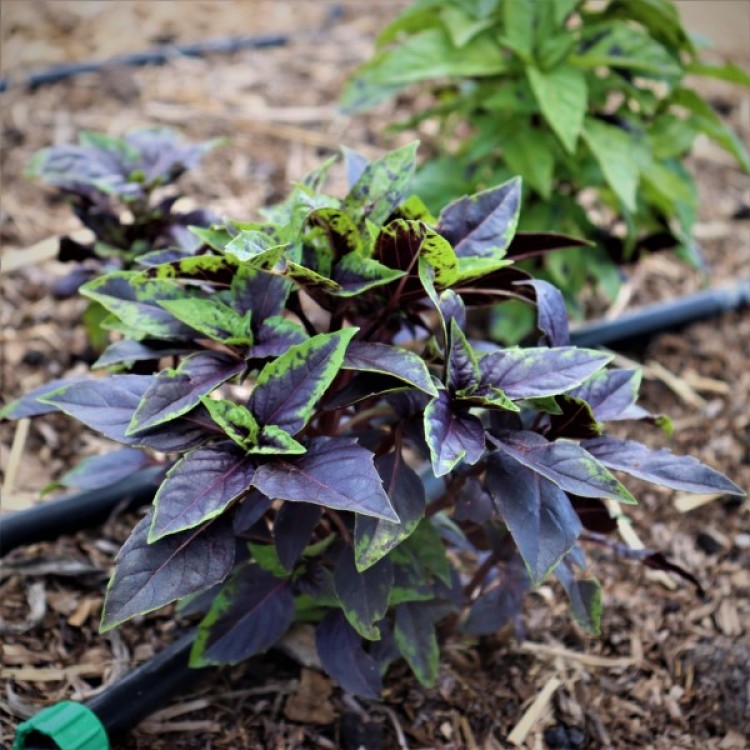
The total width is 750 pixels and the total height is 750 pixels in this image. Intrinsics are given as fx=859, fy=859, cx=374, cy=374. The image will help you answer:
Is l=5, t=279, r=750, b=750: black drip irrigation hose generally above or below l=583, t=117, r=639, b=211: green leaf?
below

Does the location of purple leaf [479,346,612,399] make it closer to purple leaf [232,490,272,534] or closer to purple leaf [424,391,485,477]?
purple leaf [424,391,485,477]

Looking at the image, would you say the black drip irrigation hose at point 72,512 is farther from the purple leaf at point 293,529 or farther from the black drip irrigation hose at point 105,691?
the purple leaf at point 293,529

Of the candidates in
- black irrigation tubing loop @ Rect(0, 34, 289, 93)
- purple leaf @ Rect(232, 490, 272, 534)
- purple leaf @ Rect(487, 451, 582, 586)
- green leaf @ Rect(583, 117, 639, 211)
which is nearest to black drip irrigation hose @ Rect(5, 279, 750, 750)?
purple leaf @ Rect(232, 490, 272, 534)

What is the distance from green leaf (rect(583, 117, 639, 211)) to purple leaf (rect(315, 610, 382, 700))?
1306 mm

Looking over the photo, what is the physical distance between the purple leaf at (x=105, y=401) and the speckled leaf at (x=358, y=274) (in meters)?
0.37

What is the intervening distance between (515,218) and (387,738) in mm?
1102

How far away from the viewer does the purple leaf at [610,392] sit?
1600 mm

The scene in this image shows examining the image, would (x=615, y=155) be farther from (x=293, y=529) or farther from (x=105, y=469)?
(x=105, y=469)

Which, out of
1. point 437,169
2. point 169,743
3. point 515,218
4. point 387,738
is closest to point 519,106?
point 437,169

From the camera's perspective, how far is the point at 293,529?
1542 millimetres

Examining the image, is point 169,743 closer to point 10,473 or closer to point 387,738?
point 387,738

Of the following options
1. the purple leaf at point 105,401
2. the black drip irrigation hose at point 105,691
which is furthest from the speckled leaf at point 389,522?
the black drip irrigation hose at point 105,691

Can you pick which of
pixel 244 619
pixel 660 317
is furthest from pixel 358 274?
pixel 660 317

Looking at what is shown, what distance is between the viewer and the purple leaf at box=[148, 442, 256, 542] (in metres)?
1.27
